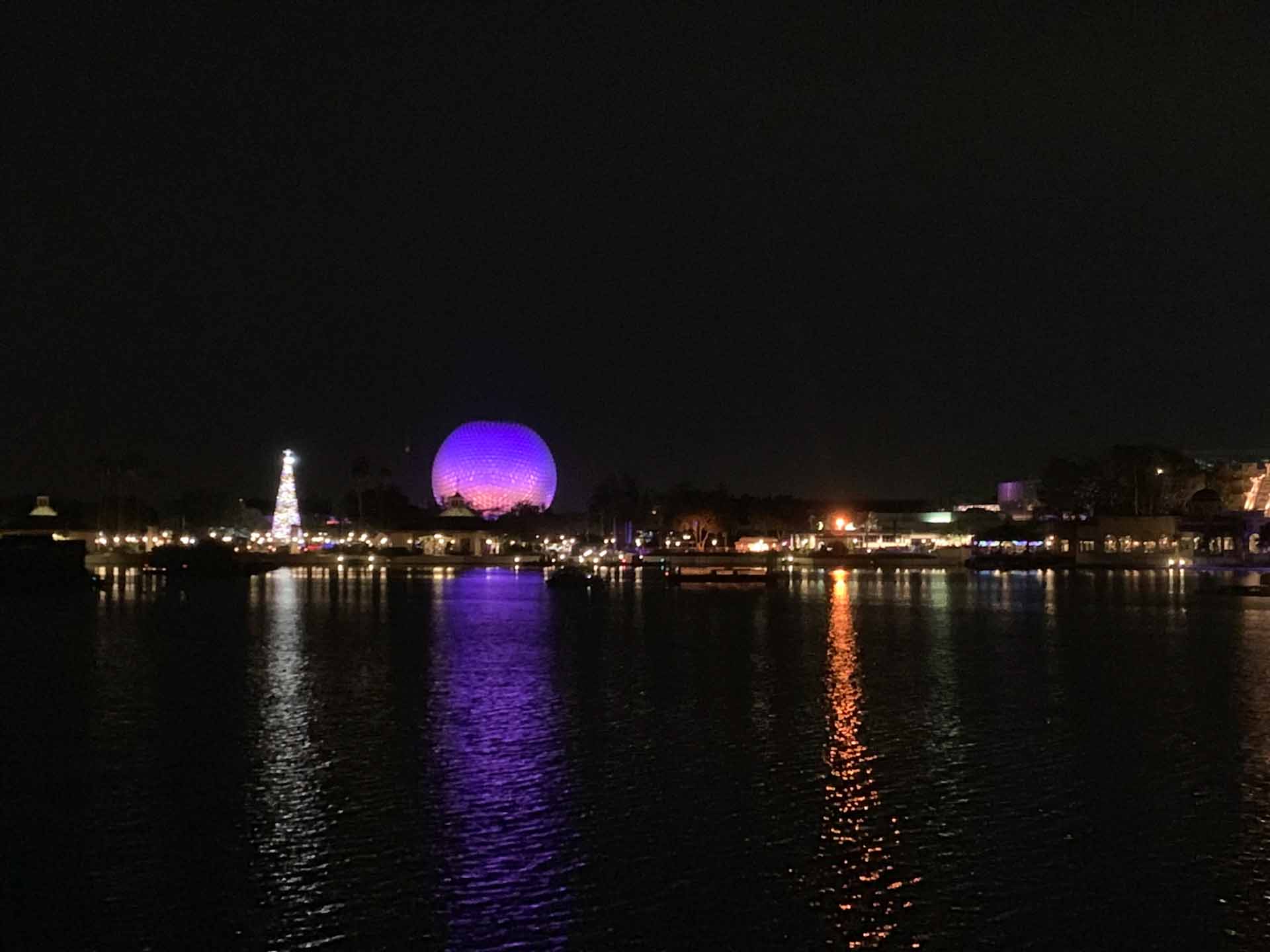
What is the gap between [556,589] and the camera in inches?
2480

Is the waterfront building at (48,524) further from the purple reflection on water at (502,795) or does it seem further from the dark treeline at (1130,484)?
the purple reflection on water at (502,795)

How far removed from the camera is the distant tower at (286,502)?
13350 cm

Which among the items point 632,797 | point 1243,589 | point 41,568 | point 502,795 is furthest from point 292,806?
point 1243,589

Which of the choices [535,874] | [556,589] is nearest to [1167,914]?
[535,874]

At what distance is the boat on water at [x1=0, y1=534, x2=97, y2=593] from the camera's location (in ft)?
195

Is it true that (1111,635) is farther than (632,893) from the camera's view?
Yes

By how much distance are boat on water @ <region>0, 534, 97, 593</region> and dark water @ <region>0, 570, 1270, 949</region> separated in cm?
2905

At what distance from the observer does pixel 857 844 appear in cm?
1298

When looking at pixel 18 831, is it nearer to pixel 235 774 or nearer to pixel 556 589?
pixel 235 774

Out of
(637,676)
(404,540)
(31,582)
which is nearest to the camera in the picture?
(637,676)

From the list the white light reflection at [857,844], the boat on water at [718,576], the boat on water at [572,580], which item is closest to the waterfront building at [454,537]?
the boat on water at [718,576]

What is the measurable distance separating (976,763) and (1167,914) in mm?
6189

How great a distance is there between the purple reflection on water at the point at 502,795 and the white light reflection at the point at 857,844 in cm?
223

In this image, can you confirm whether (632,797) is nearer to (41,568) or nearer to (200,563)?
(41,568)
